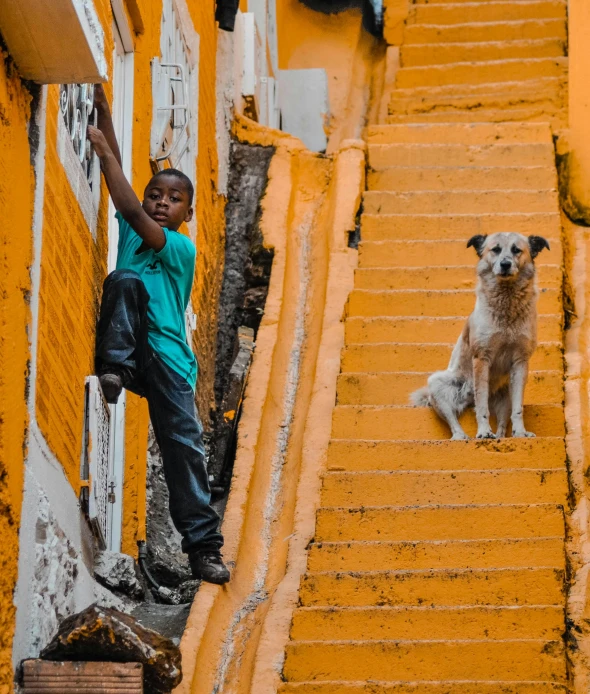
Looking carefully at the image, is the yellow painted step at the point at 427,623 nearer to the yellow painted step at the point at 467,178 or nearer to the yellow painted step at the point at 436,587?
the yellow painted step at the point at 436,587

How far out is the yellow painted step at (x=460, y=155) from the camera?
998 cm

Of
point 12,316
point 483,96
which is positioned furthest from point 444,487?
point 483,96

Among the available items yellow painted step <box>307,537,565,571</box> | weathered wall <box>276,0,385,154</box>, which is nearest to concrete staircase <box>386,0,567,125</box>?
weathered wall <box>276,0,385,154</box>

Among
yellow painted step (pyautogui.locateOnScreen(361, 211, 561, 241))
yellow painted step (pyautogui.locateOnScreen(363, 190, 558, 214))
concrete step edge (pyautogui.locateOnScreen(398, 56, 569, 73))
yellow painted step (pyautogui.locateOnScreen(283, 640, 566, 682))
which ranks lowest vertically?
yellow painted step (pyautogui.locateOnScreen(283, 640, 566, 682))

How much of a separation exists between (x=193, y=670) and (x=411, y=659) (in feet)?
3.04

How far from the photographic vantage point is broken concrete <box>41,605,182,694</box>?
13.7 ft

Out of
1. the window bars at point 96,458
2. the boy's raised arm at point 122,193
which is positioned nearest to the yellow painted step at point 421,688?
the window bars at point 96,458

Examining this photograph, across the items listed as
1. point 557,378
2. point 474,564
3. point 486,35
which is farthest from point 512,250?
point 486,35

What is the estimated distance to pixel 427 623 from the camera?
18.6ft

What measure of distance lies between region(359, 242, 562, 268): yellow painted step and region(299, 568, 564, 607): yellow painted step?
3.39 m

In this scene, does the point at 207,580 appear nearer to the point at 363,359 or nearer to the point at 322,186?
the point at 363,359

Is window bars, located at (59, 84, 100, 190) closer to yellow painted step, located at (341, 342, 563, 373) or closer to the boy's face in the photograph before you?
the boy's face

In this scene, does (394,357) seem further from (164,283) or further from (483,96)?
(483,96)

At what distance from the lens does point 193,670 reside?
5.29m
